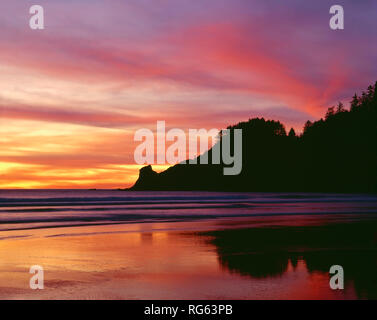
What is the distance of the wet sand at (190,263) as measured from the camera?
997cm

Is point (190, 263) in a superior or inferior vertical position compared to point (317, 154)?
inferior

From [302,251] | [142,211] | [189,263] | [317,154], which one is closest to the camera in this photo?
[189,263]

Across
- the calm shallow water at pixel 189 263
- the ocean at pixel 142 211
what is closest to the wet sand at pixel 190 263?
the calm shallow water at pixel 189 263

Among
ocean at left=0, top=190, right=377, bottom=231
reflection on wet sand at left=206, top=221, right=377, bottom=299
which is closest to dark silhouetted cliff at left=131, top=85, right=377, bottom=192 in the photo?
ocean at left=0, top=190, right=377, bottom=231

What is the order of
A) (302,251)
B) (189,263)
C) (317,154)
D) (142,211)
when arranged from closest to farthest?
(189,263)
(302,251)
(142,211)
(317,154)

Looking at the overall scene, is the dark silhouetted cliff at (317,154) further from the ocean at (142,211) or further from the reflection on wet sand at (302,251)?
the reflection on wet sand at (302,251)

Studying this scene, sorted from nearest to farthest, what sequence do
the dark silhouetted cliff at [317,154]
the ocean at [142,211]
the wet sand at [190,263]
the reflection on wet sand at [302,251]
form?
the wet sand at [190,263] → the reflection on wet sand at [302,251] → the ocean at [142,211] → the dark silhouetted cliff at [317,154]

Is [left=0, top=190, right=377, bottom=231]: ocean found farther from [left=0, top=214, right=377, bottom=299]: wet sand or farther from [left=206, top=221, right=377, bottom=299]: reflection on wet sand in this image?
[left=206, top=221, right=377, bottom=299]: reflection on wet sand

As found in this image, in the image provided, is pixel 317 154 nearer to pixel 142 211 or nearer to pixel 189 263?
pixel 142 211

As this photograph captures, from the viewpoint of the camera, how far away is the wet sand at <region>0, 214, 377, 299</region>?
32.7 feet

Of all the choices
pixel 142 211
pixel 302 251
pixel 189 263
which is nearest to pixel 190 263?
pixel 189 263

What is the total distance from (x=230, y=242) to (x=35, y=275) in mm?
8028

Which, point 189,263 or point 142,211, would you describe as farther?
point 142,211

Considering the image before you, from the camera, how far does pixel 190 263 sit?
13258 mm
